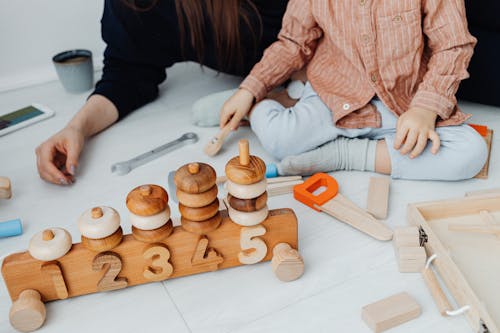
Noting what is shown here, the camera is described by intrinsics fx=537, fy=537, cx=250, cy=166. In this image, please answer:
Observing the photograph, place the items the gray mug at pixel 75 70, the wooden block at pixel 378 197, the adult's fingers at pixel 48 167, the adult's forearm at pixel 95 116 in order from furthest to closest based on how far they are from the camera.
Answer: the gray mug at pixel 75 70 → the adult's forearm at pixel 95 116 → the adult's fingers at pixel 48 167 → the wooden block at pixel 378 197

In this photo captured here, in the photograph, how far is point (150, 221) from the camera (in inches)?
27.0

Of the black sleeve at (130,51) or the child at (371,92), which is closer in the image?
the child at (371,92)

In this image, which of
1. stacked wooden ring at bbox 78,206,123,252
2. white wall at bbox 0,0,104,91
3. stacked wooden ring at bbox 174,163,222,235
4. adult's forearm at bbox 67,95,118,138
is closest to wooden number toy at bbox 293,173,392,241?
stacked wooden ring at bbox 174,163,222,235

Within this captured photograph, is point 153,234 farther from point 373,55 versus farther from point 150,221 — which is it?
point 373,55

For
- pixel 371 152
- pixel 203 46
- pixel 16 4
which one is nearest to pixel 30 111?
pixel 16 4

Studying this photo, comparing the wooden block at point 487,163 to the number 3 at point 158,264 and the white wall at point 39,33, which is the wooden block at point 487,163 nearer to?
the number 3 at point 158,264

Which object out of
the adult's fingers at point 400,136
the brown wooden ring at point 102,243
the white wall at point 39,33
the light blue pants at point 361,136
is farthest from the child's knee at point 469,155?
the white wall at point 39,33

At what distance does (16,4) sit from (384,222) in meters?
1.12

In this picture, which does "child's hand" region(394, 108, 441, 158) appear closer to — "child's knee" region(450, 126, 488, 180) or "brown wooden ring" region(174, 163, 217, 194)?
"child's knee" region(450, 126, 488, 180)

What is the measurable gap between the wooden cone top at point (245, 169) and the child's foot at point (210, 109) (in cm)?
49

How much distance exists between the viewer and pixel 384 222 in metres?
0.87

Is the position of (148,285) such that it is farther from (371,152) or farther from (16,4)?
(16,4)

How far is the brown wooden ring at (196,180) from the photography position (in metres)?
0.67

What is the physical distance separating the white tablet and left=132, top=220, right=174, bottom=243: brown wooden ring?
665 millimetres
